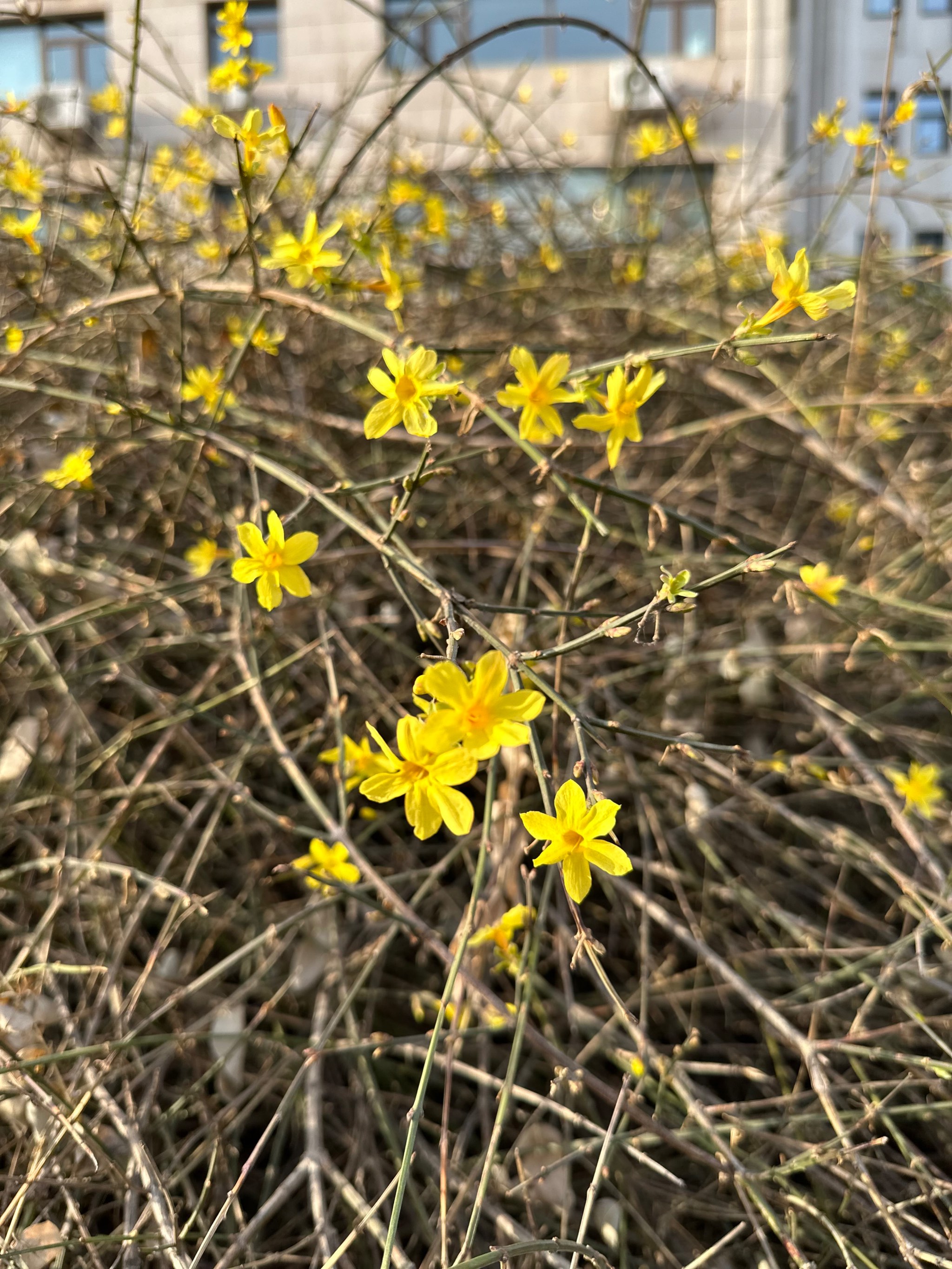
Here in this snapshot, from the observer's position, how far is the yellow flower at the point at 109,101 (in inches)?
89.9

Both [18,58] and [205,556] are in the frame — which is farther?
[18,58]

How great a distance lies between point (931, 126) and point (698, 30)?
12.6 feet

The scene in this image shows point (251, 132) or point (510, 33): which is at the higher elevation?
point (510, 33)

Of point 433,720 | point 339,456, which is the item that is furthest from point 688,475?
point 433,720

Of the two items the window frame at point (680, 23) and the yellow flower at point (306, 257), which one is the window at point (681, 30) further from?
the yellow flower at point (306, 257)

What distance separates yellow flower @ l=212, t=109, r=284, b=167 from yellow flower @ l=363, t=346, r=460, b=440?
38cm

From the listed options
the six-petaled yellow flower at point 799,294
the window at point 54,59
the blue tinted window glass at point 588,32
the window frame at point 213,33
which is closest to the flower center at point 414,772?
the six-petaled yellow flower at point 799,294

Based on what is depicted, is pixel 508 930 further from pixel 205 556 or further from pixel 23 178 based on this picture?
pixel 23 178

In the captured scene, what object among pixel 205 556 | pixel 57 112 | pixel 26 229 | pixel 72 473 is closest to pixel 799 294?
pixel 205 556

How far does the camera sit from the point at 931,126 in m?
9.71

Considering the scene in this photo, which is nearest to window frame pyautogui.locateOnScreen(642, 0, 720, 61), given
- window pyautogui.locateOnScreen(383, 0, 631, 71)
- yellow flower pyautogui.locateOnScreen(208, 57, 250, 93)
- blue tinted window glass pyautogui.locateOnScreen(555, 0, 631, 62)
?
blue tinted window glass pyautogui.locateOnScreen(555, 0, 631, 62)

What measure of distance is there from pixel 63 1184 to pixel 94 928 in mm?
452

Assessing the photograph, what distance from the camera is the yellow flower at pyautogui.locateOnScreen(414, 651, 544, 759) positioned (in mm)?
617

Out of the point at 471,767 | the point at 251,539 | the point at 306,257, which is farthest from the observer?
the point at 306,257
